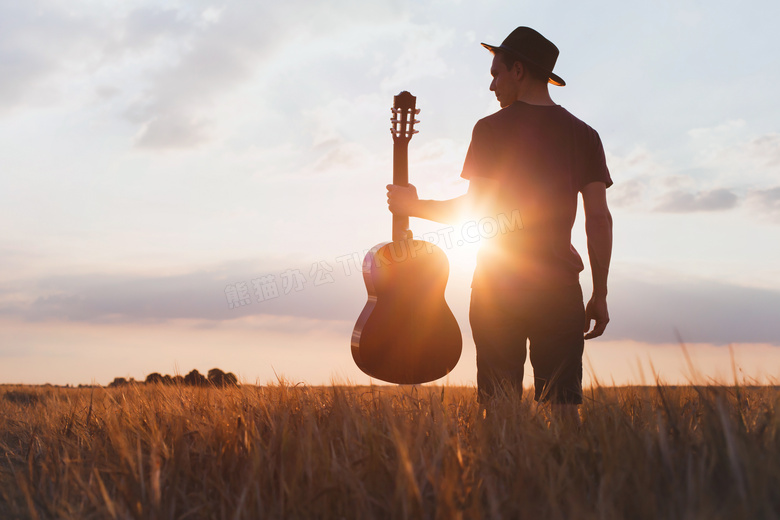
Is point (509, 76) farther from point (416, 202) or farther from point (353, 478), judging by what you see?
point (353, 478)

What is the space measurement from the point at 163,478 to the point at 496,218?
1.96m

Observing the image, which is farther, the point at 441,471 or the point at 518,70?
the point at 518,70

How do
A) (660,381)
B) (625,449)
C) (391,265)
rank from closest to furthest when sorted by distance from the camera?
(625,449)
(660,381)
(391,265)

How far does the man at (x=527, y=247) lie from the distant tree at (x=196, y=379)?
2.69 metres

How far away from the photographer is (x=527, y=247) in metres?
3.01

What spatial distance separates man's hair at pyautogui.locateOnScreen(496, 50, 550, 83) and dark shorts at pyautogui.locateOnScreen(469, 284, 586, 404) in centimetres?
116

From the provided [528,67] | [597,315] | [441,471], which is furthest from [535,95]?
[441,471]

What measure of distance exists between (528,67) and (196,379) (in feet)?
12.2

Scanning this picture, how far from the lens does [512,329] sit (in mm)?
3027

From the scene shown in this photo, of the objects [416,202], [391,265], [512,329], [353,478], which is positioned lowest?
[353,478]

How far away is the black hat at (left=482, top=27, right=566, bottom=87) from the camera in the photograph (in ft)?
10.3

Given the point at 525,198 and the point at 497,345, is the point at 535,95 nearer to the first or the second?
the point at 525,198

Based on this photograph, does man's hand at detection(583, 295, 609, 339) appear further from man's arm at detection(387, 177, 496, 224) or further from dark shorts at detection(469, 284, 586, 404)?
man's arm at detection(387, 177, 496, 224)

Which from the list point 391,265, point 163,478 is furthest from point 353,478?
point 391,265
